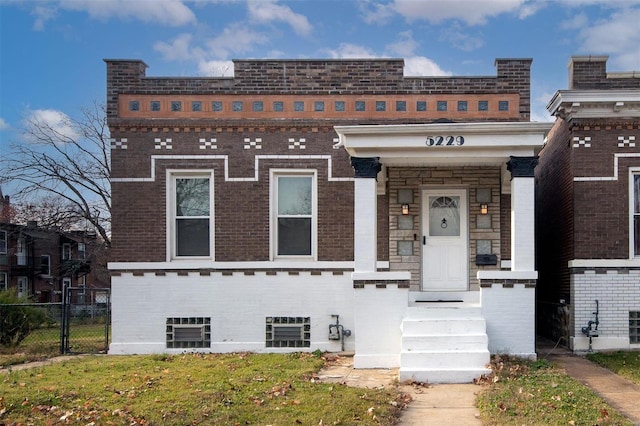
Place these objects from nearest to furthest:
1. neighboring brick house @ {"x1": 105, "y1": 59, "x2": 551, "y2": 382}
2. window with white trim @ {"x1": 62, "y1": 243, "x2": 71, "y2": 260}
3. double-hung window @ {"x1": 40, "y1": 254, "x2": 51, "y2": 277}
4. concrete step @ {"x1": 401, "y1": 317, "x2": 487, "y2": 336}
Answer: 1. concrete step @ {"x1": 401, "y1": 317, "x2": 487, "y2": 336}
2. neighboring brick house @ {"x1": 105, "y1": 59, "x2": 551, "y2": 382}
3. double-hung window @ {"x1": 40, "y1": 254, "x2": 51, "y2": 277}
4. window with white trim @ {"x1": 62, "y1": 243, "x2": 71, "y2": 260}

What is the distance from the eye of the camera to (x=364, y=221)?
9.88m

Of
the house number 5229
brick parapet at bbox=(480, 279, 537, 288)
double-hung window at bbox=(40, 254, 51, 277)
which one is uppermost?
the house number 5229

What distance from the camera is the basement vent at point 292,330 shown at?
1147cm

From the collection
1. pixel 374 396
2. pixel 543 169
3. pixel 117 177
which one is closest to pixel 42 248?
pixel 117 177

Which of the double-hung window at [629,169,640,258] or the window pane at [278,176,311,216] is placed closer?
the double-hung window at [629,169,640,258]

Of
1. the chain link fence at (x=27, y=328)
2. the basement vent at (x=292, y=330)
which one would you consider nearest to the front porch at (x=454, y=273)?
the basement vent at (x=292, y=330)

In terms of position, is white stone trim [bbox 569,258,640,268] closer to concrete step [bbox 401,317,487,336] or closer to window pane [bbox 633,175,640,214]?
window pane [bbox 633,175,640,214]

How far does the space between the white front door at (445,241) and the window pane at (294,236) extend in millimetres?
2227

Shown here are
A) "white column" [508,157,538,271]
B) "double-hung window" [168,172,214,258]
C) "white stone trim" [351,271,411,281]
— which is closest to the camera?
"white stone trim" [351,271,411,281]

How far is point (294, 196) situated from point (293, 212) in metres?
0.31

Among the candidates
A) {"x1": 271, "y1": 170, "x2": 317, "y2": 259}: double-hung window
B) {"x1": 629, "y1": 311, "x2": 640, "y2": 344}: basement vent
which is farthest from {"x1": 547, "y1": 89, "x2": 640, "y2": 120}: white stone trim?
{"x1": 271, "y1": 170, "x2": 317, "y2": 259}: double-hung window

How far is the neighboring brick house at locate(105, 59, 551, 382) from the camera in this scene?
37.2ft

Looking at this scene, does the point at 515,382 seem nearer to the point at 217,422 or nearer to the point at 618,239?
the point at 217,422

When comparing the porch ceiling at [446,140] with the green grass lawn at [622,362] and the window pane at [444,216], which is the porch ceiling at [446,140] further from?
the green grass lawn at [622,362]
